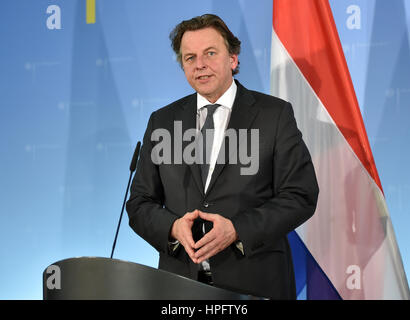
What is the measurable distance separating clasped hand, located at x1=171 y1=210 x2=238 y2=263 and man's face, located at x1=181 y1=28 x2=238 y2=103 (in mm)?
586

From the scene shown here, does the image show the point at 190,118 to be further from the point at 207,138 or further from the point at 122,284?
the point at 122,284

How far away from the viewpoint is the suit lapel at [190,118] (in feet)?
5.90

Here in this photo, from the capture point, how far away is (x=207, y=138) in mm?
1884

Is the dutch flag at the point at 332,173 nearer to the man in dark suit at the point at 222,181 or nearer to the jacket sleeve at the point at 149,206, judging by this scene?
the man in dark suit at the point at 222,181

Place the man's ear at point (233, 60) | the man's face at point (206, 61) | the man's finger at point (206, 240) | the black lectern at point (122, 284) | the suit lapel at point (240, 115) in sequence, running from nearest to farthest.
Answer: the black lectern at point (122, 284) < the man's finger at point (206, 240) < the suit lapel at point (240, 115) < the man's face at point (206, 61) < the man's ear at point (233, 60)

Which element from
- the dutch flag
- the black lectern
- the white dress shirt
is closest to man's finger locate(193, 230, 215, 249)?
the black lectern

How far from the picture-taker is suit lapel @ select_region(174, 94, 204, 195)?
1.80 metres

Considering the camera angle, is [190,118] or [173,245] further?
[190,118]

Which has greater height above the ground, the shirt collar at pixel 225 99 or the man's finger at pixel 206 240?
the shirt collar at pixel 225 99

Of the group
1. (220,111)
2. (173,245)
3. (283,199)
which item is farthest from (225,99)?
(173,245)

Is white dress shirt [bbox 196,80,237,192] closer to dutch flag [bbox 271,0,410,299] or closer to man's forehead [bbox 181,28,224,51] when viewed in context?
man's forehead [bbox 181,28,224,51]

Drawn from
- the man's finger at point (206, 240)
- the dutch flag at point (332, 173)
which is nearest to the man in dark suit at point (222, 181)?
the man's finger at point (206, 240)

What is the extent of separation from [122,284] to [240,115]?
853 mm

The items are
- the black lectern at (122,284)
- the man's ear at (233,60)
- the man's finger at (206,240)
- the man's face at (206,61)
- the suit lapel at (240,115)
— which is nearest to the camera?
the black lectern at (122,284)
